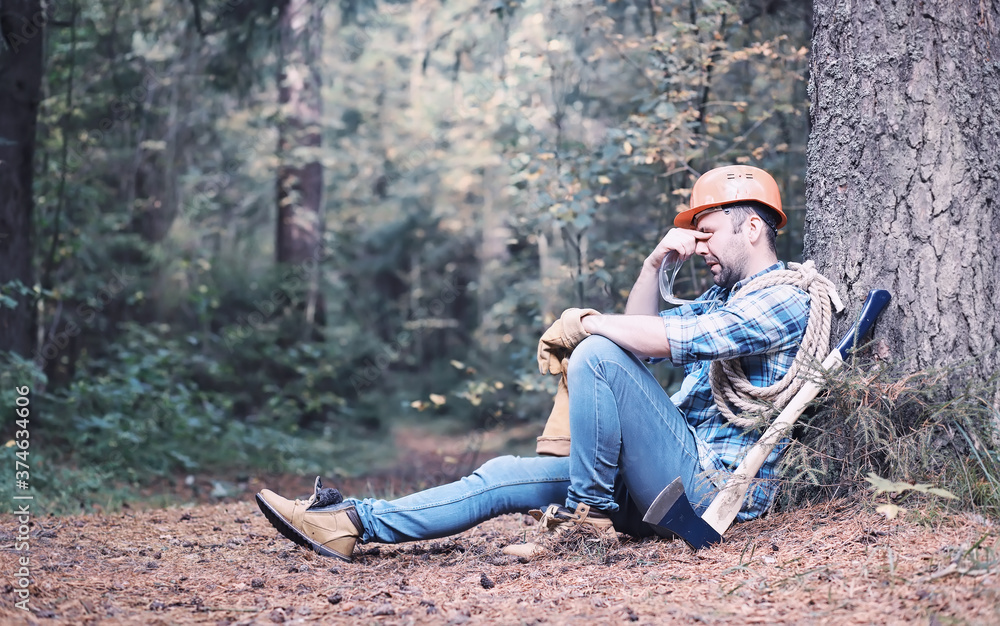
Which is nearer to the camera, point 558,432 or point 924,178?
point 924,178

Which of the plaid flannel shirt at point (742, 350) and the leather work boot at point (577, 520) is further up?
the plaid flannel shirt at point (742, 350)

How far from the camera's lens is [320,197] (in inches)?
446

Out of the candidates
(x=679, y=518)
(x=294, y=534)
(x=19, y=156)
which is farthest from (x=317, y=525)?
(x=19, y=156)

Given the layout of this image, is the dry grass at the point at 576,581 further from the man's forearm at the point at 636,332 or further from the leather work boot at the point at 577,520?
the man's forearm at the point at 636,332

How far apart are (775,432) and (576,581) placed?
0.87 m

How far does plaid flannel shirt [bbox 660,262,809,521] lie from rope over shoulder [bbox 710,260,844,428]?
0.13 feet

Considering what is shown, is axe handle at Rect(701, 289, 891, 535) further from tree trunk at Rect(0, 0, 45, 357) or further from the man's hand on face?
tree trunk at Rect(0, 0, 45, 357)

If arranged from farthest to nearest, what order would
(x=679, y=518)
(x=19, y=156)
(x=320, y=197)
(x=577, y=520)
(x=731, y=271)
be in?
(x=320, y=197) → (x=19, y=156) → (x=731, y=271) → (x=577, y=520) → (x=679, y=518)

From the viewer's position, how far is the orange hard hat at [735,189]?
9.98 feet

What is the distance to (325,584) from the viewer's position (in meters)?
2.69

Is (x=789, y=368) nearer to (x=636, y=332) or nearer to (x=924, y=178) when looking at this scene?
(x=636, y=332)

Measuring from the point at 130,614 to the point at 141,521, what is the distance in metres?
1.95

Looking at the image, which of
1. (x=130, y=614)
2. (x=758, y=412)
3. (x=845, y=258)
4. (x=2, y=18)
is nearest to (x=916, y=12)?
(x=845, y=258)

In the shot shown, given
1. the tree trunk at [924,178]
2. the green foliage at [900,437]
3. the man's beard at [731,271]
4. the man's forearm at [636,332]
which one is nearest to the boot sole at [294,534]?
the man's forearm at [636,332]
